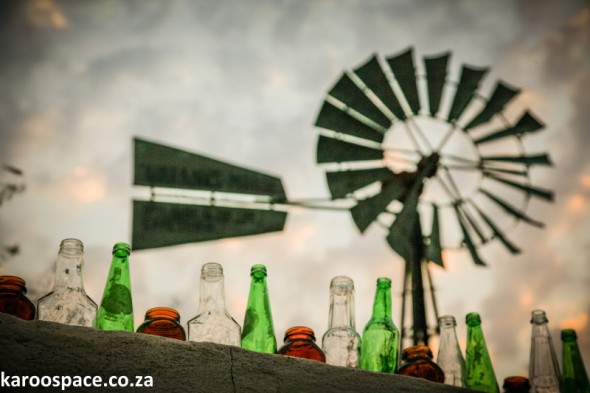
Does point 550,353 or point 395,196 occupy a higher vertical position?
point 395,196

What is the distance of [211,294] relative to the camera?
1893mm

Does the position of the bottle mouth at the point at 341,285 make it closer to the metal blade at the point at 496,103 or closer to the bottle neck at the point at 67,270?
the bottle neck at the point at 67,270

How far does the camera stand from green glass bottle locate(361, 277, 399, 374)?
78.4 inches

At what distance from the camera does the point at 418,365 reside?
5.97 ft

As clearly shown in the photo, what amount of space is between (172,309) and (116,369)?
0.28 meters

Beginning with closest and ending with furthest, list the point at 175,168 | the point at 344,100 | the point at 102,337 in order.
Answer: the point at 102,337 → the point at 175,168 → the point at 344,100

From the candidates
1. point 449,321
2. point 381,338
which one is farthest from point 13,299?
point 449,321

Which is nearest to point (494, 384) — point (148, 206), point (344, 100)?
point (148, 206)

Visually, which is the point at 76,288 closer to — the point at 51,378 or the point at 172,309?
the point at 172,309

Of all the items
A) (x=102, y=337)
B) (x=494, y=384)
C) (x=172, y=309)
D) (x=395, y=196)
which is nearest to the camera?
(x=102, y=337)

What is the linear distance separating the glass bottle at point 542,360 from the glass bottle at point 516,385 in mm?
212

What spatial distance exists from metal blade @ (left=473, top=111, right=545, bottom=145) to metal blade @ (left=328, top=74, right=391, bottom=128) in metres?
0.96

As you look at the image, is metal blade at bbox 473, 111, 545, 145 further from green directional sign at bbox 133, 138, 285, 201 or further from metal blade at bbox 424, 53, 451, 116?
green directional sign at bbox 133, 138, 285, 201

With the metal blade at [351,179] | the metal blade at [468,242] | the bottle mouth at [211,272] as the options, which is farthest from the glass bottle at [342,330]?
the metal blade at [468,242]
